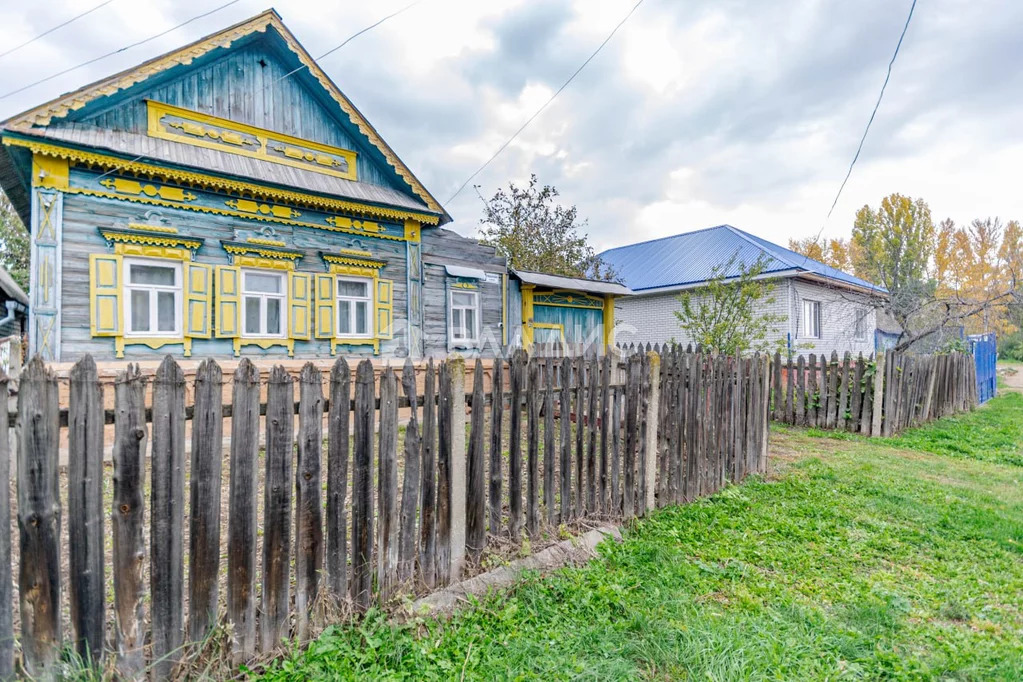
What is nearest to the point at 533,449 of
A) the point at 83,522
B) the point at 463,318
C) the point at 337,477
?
the point at 337,477

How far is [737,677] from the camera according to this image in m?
2.25

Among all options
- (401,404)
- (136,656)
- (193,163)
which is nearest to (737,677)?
(401,404)

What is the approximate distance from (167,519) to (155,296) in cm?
764

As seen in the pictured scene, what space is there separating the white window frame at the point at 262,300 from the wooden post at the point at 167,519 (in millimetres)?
7667

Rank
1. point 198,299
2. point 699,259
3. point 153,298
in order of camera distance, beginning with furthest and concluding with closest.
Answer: point 699,259, point 198,299, point 153,298

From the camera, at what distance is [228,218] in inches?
347

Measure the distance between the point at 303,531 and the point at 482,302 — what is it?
1016cm

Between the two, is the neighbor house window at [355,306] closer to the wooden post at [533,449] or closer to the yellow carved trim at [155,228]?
the yellow carved trim at [155,228]

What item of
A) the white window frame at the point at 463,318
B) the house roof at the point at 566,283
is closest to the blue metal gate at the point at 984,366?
the house roof at the point at 566,283

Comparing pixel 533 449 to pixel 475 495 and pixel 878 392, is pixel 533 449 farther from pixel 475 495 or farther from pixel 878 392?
pixel 878 392

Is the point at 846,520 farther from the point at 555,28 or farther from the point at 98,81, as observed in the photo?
the point at 98,81

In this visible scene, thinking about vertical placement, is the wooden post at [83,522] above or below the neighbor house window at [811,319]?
below

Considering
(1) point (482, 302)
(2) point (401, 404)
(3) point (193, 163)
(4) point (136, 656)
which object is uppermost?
(3) point (193, 163)

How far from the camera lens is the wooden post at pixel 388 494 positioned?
2.67m
